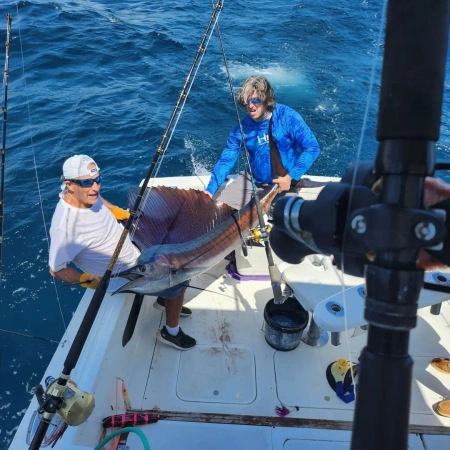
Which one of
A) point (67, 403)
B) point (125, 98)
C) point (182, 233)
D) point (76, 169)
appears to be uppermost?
point (125, 98)

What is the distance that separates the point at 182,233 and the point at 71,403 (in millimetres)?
1900

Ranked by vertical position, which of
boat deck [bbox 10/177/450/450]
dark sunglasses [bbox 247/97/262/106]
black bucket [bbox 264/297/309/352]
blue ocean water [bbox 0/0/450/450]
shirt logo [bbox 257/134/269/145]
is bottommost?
boat deck [bbox 10/177/450/450]

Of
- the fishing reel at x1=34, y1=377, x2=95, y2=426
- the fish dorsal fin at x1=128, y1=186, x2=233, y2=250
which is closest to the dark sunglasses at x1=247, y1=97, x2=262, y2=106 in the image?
the fish dorsal fin at x1=128, y1=186, x2=233, y2=250

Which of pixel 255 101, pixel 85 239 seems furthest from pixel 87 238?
pixel 255 101

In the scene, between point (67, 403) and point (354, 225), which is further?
point (67, 403)

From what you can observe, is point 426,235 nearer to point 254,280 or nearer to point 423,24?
point 423,24

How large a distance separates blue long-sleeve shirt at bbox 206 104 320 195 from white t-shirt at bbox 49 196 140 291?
39.9 inches

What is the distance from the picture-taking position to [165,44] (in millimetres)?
8602

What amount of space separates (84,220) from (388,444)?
1877 mm

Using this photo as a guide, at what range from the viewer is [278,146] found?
308cm

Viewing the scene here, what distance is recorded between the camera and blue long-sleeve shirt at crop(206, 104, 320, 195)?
9.88 feet

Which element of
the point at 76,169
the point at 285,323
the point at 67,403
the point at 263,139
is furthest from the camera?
the point at 263,139

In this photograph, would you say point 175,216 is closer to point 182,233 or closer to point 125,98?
point 182,233

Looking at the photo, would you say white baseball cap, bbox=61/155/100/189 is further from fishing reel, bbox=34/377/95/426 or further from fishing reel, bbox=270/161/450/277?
fishing reel, bbox=270/161/450/277
